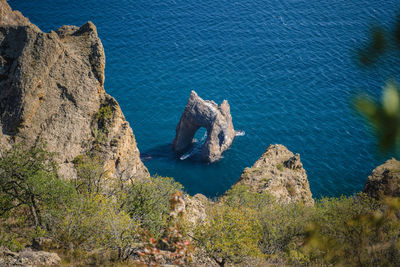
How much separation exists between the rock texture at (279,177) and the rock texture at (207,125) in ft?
44.8

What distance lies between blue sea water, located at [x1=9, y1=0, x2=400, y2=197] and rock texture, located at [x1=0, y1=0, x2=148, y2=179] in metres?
25.9

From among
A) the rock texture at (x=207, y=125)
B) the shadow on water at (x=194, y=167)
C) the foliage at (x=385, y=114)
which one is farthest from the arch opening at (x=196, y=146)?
the foliage at (x=385, y=114)

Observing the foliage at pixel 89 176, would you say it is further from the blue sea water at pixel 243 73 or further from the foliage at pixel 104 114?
the blue sea water at pixel 243 73

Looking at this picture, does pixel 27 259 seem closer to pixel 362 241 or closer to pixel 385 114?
pixel 362 241

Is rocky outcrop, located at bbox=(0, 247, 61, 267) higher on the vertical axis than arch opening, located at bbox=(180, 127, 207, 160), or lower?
lower

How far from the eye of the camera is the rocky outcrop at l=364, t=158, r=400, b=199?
41.8 m

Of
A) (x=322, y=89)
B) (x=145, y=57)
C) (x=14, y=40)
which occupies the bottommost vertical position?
(x=14, y=40)

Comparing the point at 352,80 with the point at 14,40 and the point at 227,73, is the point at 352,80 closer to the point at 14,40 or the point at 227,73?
the point at 227,73

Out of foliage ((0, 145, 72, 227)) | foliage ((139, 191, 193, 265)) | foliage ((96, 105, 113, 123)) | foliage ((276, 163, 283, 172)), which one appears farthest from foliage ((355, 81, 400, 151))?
foliage ((276, 163, 283, 172))

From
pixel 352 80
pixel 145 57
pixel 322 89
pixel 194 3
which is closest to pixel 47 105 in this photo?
pixel 145 57

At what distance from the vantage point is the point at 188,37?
98438 millimetres

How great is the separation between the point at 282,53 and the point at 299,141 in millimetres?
31864

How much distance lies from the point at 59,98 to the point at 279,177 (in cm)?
3282

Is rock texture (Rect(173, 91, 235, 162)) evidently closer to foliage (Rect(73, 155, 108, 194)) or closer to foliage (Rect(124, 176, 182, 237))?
foliage (Rect(73, 155, 108, 194))
